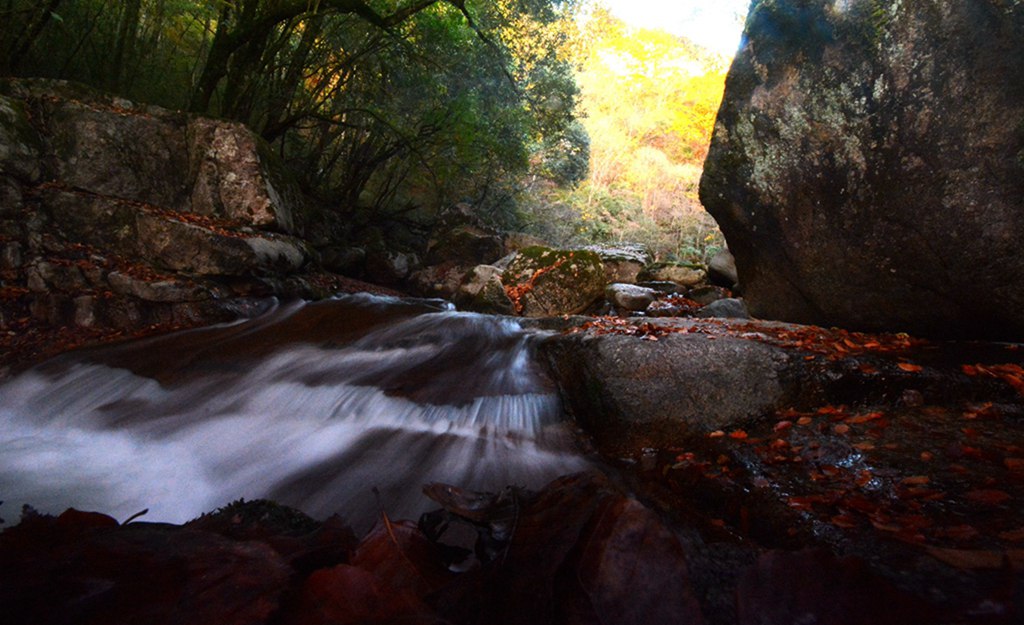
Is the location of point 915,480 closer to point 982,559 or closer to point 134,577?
point 982,559

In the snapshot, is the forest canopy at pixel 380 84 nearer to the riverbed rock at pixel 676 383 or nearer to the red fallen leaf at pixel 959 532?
the riverbed rock at pixel 676 383

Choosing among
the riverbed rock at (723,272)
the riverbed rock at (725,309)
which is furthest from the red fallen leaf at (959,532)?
the riverbed rock at (723,272)

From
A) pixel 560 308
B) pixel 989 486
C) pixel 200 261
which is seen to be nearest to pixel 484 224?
pixel 560 308

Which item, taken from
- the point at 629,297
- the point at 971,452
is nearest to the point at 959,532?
the point at 971,452

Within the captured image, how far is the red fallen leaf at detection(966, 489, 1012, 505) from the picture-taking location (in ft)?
5.53

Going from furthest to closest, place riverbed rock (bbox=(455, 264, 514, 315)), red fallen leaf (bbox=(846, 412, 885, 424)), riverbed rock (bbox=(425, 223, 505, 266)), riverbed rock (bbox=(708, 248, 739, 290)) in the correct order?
riverbed rock (bbox=(425, 223, 505, 266)) < riverbed rock (bbox=(708, 248, 739, 290)) < riverbed rock (bbox=(455, 264, 514, 315)) < red fallen leaf (bbox=(846, 412, 885, 424))

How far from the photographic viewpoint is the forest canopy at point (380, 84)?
7.66 metres

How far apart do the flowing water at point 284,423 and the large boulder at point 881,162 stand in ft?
9.07

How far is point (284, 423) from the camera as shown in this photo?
12.3 feet

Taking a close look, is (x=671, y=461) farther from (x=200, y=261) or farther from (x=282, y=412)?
(x=200, y=261)

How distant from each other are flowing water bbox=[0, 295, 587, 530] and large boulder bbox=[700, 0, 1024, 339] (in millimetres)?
2763

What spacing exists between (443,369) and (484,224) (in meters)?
11.8

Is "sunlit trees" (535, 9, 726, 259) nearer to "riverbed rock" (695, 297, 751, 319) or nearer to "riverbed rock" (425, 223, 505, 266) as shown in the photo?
"riverbed rock" (425, 223, 505, 266)

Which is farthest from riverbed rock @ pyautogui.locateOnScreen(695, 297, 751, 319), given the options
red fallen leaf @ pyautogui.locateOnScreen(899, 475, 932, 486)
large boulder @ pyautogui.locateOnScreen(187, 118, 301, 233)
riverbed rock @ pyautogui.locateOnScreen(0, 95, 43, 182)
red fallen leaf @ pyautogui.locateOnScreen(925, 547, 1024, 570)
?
riverbed rock @ pyautogui.locateOnScreen(0, 95, 43, 182)
